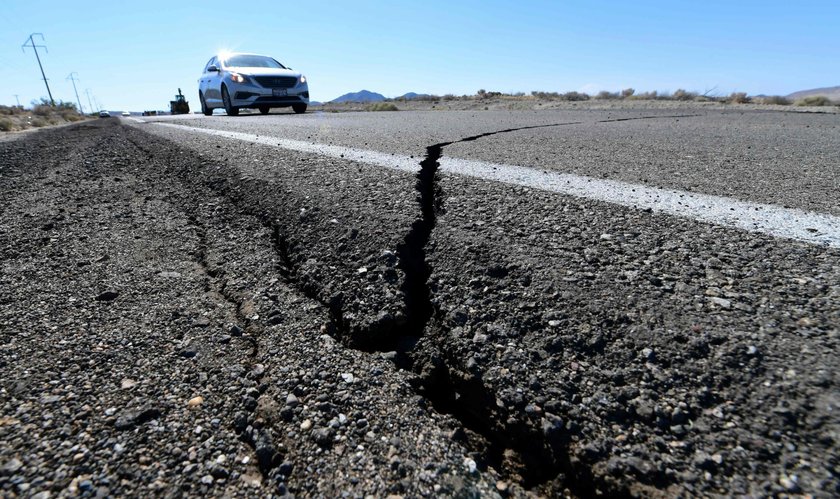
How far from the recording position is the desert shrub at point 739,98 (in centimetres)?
1206

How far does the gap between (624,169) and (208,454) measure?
2.58 m

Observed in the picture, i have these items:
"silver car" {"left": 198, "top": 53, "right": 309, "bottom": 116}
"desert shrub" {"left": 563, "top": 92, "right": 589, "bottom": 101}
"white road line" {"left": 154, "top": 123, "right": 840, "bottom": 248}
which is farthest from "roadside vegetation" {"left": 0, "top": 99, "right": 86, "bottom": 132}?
"desert shrub" {"left": 563, "top": 92, "right": 589, "bottom": 101}

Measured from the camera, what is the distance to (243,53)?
1134 cm

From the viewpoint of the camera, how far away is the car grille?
1021 centimetres

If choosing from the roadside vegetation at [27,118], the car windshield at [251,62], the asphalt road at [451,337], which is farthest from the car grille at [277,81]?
the asphalt road at [451,337]

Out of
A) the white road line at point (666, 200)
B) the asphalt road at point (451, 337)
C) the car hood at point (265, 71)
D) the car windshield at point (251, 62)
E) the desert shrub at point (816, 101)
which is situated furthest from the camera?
the desert shrub at point (816, 101)

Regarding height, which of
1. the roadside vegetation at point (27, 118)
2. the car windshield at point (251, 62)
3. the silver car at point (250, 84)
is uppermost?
the car windshield at point (251, 62)

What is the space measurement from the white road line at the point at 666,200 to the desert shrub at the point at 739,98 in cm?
1249

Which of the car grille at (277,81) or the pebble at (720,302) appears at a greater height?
the car grille at (277,81)

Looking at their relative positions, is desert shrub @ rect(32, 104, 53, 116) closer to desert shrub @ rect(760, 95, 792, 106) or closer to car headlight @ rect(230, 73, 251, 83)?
car headlight @ rect(230, 73, 251, 83)

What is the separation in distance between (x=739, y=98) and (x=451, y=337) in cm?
1481

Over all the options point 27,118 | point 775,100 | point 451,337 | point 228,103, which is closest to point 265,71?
point 228,103

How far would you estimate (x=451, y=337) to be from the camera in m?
1.15

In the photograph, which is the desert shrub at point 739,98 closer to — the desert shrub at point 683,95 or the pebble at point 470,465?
the desert shrub at point 683,95
